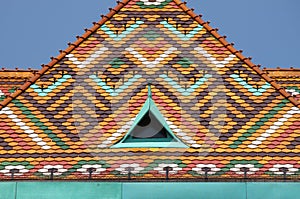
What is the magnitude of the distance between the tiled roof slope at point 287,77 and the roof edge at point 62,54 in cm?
293

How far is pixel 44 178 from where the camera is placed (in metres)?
13.5

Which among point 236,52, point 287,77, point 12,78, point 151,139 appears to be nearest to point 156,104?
point 151,139

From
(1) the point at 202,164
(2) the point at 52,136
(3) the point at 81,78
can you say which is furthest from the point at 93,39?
(1) the point at 202,164

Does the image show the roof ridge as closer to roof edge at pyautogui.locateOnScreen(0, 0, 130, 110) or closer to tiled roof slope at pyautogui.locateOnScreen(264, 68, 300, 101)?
roof edge at pyautogui.locateOnScreen(0, 0, 130, 110)

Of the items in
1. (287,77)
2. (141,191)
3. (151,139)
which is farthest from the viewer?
(287,77)

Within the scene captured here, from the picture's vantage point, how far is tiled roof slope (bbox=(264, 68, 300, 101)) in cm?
1662

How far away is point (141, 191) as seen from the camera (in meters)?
13.3

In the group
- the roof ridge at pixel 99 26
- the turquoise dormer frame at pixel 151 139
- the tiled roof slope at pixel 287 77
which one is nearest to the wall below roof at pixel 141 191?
the turquoise dormer frame at pixel 151 139

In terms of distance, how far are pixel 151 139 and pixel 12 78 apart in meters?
3.77

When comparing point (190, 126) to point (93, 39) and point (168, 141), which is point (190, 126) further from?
point (93, 39)

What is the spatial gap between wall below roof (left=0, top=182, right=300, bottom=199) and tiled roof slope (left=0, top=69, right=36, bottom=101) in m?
3.56

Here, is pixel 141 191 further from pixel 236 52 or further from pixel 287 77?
pixel 287 77

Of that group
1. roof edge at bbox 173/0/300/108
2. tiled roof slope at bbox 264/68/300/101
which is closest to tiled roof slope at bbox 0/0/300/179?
roof edge at bbox 173/0/300/108

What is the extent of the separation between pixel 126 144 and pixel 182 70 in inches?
72.2
